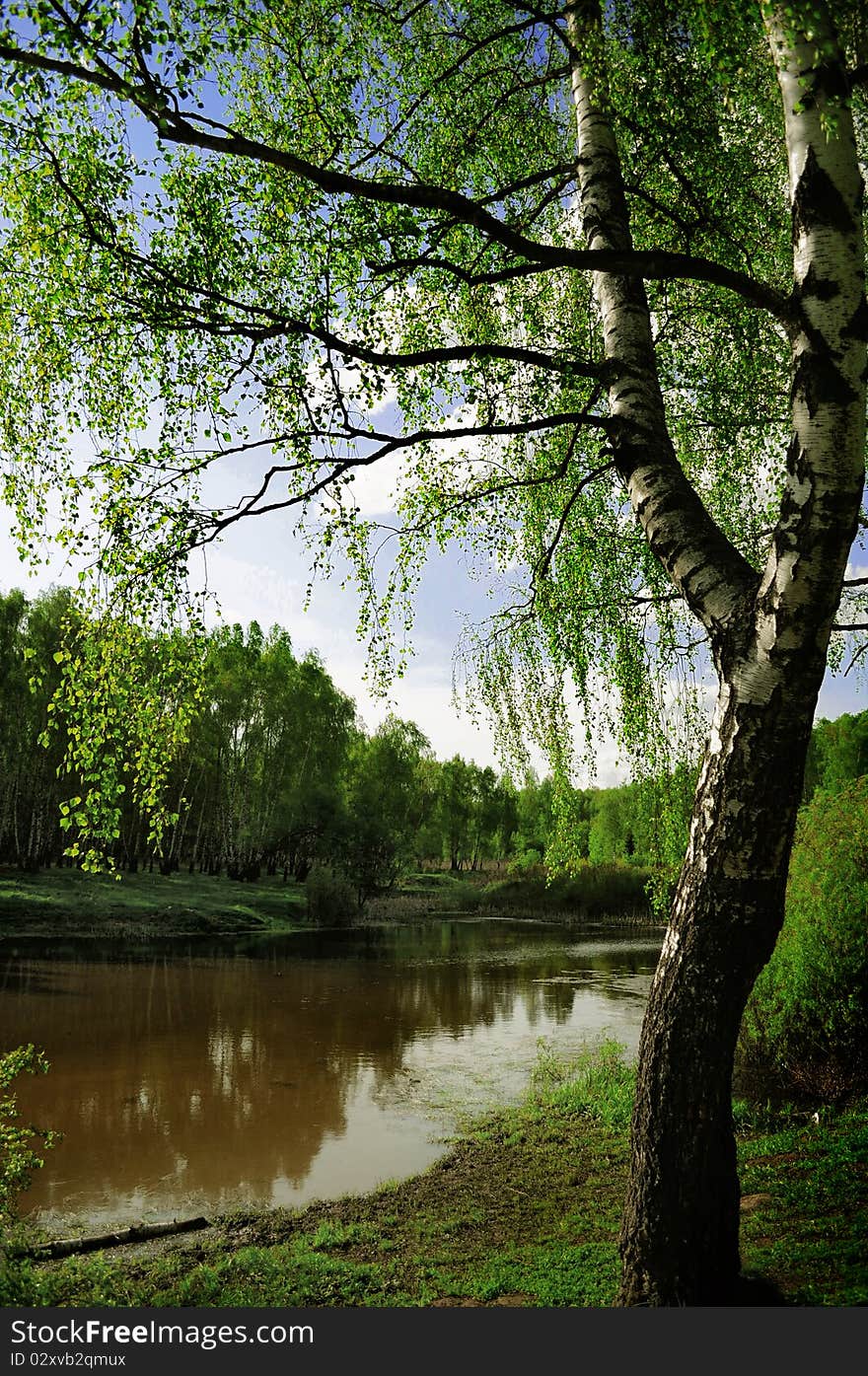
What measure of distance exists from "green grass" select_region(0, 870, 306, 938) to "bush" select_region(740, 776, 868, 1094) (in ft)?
64.5

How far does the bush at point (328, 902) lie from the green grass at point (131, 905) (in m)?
0.78

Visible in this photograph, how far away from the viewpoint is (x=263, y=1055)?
1241cm

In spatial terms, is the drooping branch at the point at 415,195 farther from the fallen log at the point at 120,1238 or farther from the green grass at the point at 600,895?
the green grass at the point at 600,895

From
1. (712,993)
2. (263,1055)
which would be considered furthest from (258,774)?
(712,993)

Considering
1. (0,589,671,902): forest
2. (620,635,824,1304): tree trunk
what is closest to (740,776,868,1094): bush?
(620,635,824,1304): tree trunk

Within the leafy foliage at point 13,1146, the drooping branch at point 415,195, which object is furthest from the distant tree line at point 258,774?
the drooping branch at point 415,195

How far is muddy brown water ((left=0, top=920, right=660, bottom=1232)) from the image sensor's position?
7.95 meters

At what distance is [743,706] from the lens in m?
3.51

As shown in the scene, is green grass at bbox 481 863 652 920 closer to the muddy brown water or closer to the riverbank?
the riverbank

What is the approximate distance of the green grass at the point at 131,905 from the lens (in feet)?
87.2

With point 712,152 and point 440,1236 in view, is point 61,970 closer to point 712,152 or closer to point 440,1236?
point 440,1236

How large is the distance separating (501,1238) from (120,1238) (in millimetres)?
2844

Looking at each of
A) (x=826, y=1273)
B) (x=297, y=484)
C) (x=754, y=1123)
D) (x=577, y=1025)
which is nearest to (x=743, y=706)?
(x=826, y=1273)

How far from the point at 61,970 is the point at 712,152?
2006 cm
